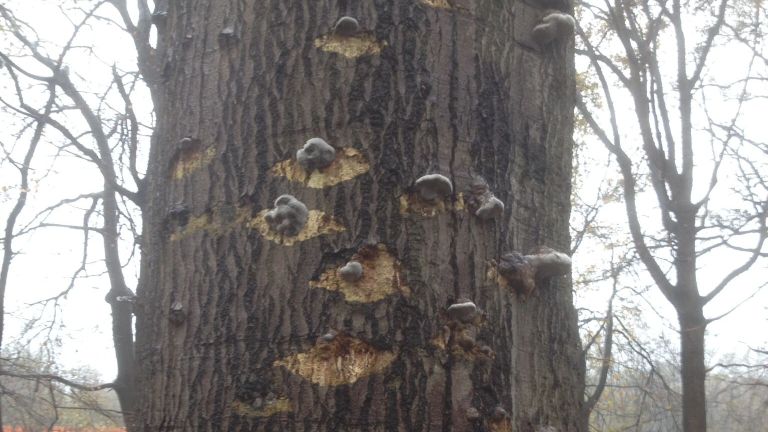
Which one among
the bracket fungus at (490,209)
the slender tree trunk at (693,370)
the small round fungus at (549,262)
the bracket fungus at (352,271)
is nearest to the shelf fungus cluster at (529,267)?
the small round fungus at (549,262)

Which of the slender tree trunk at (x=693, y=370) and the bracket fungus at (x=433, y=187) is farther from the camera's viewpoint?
the slender tree trunk at (x=693, y=370)

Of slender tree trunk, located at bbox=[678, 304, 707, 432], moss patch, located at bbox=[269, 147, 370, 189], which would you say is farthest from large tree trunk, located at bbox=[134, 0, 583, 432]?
slender tree trunk, located at bbox=[678, 304, 707, 432]

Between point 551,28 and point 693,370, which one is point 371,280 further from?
point 693,370

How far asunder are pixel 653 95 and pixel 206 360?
10.8 meters

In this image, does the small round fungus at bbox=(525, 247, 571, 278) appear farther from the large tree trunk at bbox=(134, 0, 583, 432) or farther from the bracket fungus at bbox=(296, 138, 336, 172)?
the bracket fungus at bbox=(296, 138, 336, 172)

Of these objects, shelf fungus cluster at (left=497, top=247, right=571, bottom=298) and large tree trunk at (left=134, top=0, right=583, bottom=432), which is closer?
large tree trunk at (left=134, top=0, right=583, bottom=432)

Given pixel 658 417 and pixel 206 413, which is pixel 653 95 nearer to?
pixel 658 417

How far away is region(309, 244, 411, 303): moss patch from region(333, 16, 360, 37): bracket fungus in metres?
0.50

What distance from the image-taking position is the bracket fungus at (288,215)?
62.0 inches

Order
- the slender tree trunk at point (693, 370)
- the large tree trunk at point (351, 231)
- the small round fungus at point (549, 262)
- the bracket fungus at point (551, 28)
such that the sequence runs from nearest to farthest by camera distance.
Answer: the large tree trunk at point (351, 231) < the small round fungus at point (549, 262) < the bracket fungus at point (551, 28) < the slender tree trunk at point (693, 370)

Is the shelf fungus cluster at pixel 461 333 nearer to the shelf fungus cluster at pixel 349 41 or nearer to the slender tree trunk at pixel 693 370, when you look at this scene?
the shelf fungus cluster at pixel 349 41

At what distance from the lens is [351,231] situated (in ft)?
5.24

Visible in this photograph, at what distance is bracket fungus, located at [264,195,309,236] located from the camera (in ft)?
5.17

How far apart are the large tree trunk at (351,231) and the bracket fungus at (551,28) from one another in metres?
0.07
